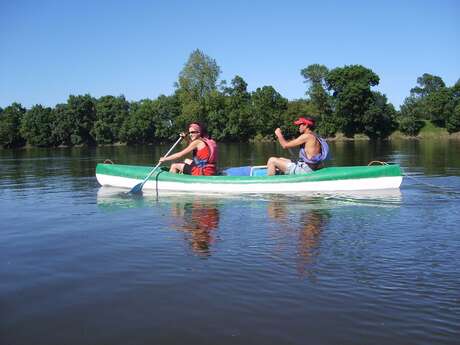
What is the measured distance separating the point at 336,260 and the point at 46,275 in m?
3.19

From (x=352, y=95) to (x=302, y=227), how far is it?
73.1 m

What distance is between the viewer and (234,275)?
5105 millimetres

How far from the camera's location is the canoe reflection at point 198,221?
654cm

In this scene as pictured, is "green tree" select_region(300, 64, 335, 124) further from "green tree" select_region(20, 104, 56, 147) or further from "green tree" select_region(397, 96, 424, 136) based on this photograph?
"green tree" select_region(20, 104, 56, 147)

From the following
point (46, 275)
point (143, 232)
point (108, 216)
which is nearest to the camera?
point (46, 275)

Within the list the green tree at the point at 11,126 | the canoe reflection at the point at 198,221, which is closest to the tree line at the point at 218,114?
the green tree at the point at 11,126

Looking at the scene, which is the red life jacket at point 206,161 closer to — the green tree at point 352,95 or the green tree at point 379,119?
the green tree at point 379,119

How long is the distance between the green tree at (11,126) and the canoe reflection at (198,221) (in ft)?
231

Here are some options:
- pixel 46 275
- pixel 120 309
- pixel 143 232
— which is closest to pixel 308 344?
pixel 120 309

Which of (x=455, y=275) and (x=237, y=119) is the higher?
(x=237, y=119)

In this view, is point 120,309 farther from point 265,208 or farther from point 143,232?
point 265,208

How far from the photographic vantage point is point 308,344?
11.8 ft

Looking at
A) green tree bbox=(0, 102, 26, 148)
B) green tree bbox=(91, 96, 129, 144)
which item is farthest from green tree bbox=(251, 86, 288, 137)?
green tree bbox=(0, 102, 26, 148)

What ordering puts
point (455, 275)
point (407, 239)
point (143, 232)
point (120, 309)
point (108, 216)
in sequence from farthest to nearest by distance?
point (108, 216) → point (143, 232) → point (407, 239) → point (455, 275) → point (120, 309)
